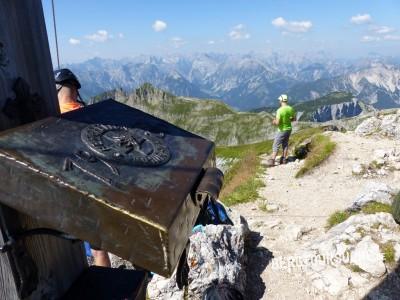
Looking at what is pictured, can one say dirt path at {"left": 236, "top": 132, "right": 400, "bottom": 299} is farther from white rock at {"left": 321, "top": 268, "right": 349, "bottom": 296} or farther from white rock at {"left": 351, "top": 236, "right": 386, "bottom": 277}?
white rock at {"left": 351, "top": 236, "right": 386, "bottom": 277}

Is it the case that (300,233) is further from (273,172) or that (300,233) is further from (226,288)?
(273,172)

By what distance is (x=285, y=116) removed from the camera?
53.6 ft

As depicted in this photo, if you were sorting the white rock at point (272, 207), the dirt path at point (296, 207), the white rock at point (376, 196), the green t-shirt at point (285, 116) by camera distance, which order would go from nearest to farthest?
1. the dirt path at point (296, 207)
2. the white rock at point (376, 196)
3. the white rock at point (272, 207)
4. the green t-shirt at point (285, 116)

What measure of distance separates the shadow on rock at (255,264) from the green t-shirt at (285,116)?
7.45 m

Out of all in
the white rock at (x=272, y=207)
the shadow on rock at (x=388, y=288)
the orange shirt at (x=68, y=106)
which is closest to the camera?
the orange shirt at (x=68, y=106)

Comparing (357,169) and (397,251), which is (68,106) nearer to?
(397,251)

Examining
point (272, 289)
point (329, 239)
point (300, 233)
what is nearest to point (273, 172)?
point (300, 233)

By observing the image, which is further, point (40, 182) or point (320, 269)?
point (320, 269)

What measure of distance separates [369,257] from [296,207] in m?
Result: 5.73

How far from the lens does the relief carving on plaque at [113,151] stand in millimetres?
1866

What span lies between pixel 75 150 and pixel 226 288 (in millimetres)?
5641

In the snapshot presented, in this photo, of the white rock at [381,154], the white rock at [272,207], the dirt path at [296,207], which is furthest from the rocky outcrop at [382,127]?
the white rock at [272,207]

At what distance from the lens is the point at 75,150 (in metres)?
1.99

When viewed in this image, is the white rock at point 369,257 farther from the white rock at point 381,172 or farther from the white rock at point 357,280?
the white rock at point 381,172
